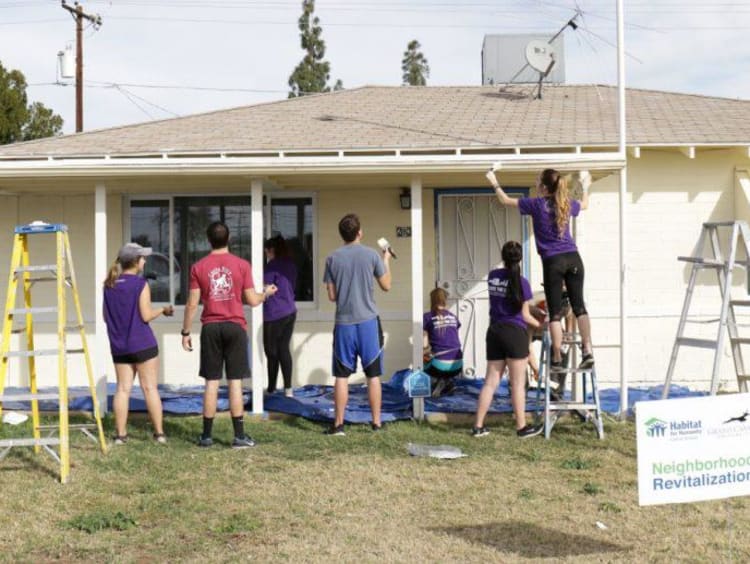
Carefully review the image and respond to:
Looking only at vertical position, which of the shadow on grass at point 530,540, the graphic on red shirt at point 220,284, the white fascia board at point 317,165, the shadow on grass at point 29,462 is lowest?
the shadow on grass at point 530,540

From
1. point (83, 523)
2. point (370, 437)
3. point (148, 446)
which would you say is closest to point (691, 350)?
point (370, 437)

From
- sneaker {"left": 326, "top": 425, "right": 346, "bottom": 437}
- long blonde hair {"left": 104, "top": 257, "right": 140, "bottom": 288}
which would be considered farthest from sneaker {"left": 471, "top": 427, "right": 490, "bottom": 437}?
long blonde hair {"left": 104, "top": 257, "right": 140, "bottom": 288}

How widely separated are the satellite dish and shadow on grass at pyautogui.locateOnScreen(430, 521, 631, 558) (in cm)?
831

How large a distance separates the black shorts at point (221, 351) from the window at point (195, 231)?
331 cm

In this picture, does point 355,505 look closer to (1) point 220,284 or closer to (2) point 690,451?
(2) point 690,451

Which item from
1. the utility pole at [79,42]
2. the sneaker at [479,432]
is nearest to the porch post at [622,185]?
the sneaker at [479,432]

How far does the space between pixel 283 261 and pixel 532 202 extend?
331 cm

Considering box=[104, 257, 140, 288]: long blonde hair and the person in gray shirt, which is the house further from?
box=[104, 257, 140, 288]: long blonde hair

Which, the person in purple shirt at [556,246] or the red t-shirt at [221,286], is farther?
the red t-shirt at [221,286]

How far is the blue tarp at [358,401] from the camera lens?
347 inches

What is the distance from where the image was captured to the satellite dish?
40.9ft

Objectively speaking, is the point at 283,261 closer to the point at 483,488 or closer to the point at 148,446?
the point at 148,446

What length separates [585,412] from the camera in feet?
27.5

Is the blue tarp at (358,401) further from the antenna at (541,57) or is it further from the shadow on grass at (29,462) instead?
the antenna at (541,57)
